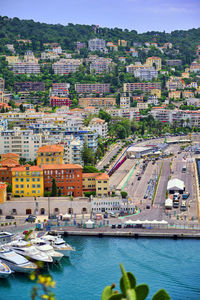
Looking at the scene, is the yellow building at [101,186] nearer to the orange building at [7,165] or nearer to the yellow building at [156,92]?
the orange building at [7,165]

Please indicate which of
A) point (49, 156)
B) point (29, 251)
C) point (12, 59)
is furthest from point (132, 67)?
point (29, 251)

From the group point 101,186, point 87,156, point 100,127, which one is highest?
point 100,127

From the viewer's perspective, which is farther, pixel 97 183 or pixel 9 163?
pixel 9 163

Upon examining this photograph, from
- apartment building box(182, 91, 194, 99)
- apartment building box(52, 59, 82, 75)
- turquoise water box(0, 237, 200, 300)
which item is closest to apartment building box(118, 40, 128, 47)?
apartment building box(52, 59, 82, 75)

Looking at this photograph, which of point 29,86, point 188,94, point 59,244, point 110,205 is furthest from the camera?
point 188,94

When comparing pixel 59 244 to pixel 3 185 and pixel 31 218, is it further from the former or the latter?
pixel 3 185

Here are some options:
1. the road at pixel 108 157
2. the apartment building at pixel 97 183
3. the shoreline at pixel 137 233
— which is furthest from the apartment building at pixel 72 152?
the shoreline at pixel 137 233
